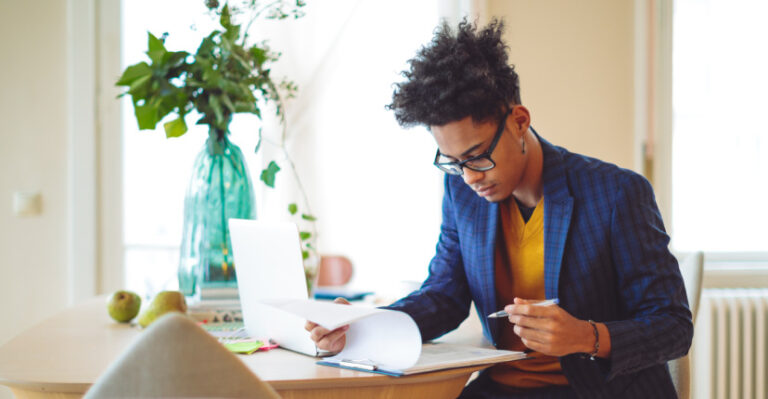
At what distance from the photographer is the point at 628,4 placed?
290 cm

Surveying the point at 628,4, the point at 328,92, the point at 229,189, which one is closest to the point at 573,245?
the point at 229,189

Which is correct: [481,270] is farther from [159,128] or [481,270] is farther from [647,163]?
[159,128]

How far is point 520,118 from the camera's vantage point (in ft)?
4.65

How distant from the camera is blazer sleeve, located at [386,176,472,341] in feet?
4.86

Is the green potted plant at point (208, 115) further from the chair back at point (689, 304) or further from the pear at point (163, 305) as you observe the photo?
the chair back at point (689, 304)

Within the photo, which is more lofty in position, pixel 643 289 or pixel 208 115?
pixel 208 115

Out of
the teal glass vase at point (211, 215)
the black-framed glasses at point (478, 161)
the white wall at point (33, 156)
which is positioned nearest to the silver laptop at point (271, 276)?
the teal glass vase at point (211, 215)

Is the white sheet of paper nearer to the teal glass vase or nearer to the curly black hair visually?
the curly black hair

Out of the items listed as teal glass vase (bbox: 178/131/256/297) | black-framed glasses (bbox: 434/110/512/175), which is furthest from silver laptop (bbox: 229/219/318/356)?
black-framed glasses (bbox: 434/110/512/175)

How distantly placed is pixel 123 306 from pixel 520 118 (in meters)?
1.11

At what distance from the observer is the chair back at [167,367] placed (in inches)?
23.2

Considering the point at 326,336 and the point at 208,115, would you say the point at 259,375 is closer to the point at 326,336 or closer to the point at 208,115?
the point at 326,336

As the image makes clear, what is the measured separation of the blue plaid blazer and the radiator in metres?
1.56

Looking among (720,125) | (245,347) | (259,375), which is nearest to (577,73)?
(720,125)
